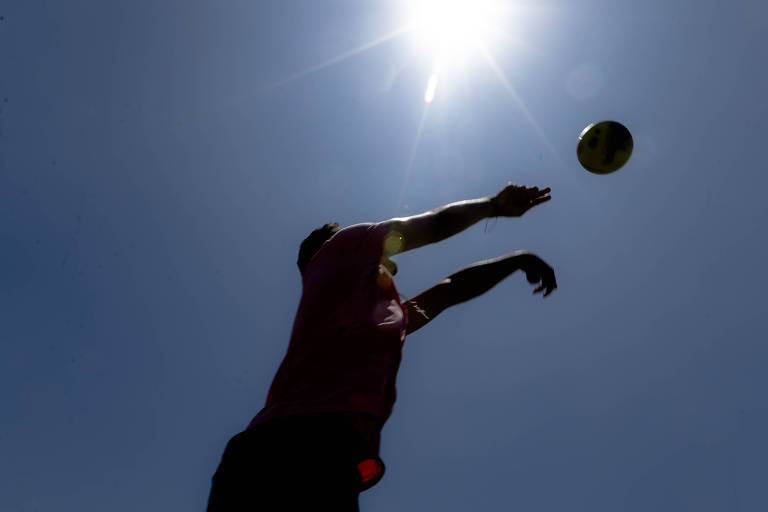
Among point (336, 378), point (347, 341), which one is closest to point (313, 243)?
point (347, 341)

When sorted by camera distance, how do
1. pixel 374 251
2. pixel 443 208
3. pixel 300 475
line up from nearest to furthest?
pixel 300 475 < pixel 374 251 < pixel 443 208

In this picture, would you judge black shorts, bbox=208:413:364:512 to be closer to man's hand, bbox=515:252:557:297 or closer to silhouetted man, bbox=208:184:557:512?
silhouetted man, bbox=208:184:557:512

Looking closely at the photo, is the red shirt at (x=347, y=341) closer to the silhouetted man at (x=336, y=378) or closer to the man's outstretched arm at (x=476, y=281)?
the silhouetted man at (x=336, y=378)

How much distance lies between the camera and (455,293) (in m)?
3.72

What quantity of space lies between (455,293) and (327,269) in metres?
1.18

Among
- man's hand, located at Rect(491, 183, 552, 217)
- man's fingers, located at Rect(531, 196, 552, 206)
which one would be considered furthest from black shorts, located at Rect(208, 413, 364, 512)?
man's fingers, located at Rect(531, 196, 552, 206)

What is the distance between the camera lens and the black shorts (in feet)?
6.73

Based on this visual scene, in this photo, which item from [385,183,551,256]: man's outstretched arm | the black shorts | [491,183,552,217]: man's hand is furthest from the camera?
[491,183,552,217]: man's hand

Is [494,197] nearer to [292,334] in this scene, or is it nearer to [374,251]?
[374,251]

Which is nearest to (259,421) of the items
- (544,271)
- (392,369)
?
(392,369)

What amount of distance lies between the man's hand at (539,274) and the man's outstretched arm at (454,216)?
0.42m

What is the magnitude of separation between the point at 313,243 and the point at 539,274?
1.65 metres

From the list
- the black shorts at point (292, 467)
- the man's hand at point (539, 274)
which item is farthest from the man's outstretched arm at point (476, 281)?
the black shorts at point (292, 467)

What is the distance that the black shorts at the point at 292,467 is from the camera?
80.8 inches
